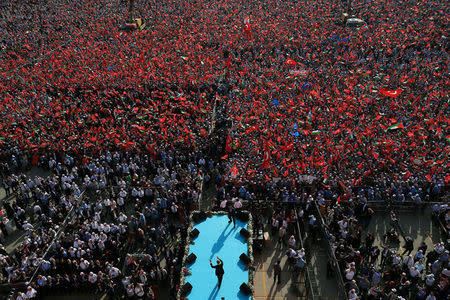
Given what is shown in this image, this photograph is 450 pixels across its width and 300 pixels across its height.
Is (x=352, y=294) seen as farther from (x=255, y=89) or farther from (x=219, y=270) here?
(x=255, y=89)

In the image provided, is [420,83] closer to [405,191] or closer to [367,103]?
[367,103]

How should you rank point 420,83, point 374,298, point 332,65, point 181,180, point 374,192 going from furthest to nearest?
1. point 332,65
2. point 420,83
3. point 181,180
4. point 374,192
5. point 374,298

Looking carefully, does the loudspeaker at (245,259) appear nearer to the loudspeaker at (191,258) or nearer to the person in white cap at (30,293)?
the loudspeaker at (191,258)

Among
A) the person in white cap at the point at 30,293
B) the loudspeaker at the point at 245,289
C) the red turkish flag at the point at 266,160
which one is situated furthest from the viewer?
the red turkish flag at the point at 266,160

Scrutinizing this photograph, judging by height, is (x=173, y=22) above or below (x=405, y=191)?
above

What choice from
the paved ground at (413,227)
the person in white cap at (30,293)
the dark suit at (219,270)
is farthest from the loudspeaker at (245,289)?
the person in white cap at (30,293)

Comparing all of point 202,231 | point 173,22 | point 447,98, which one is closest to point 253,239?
point 202,231

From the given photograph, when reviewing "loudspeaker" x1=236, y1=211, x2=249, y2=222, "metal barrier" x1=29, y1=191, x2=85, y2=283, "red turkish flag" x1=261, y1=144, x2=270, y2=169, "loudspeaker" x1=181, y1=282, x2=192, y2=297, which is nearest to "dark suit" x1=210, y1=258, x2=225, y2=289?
"loudspeaker" x1=181, y1=282, x2=192, y2=297

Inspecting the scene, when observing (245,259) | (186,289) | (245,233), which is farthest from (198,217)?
(186,289)
